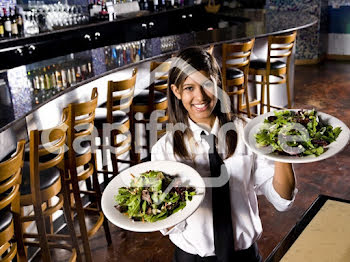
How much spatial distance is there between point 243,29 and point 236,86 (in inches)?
31.2

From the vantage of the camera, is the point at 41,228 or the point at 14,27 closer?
the point at 41,228

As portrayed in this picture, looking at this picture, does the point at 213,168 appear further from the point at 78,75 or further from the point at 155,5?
the point at 155,5

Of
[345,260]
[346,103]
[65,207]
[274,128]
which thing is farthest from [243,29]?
[345,260]

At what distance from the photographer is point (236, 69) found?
5.11 meters

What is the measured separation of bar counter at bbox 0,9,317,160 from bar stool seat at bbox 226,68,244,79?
1.01 feet

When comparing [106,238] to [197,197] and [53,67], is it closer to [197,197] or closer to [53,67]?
[53,67]

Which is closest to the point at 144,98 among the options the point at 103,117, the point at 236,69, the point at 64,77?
the point at 103,117

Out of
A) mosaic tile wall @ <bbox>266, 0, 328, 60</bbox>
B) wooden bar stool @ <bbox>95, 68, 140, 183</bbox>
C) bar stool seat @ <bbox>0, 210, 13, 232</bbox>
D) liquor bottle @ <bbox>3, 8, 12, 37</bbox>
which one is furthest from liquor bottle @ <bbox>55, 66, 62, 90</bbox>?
mosaic tile wall @ <bbox>266, 0, 328, 60</bbox>

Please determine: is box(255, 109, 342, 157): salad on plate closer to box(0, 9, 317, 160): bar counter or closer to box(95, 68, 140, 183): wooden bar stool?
box(0, 9, 317, 160): bar counter

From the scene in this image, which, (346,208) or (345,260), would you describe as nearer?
(345,260)

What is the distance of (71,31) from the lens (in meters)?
6.32

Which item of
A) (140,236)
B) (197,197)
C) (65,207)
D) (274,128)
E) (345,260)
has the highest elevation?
(274,128)

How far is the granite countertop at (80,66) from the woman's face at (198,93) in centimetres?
133

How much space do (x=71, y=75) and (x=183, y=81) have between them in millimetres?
2209
